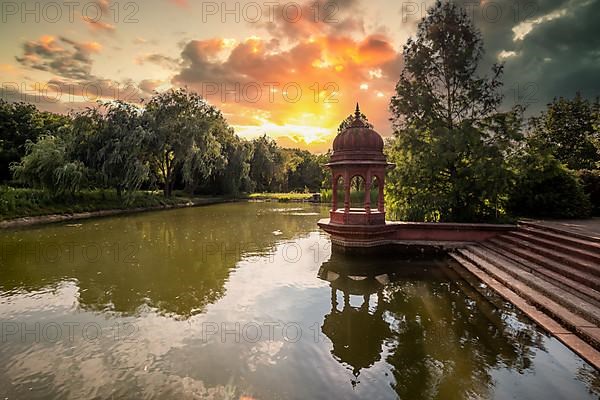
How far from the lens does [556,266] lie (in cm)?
791

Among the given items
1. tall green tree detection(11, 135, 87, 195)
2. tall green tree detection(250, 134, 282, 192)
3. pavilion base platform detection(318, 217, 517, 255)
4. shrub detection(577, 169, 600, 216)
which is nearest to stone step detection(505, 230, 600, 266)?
pavilion base platform detection(318, 217, 517, 255)

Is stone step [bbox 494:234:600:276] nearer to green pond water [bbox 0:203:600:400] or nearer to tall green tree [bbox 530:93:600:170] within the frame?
green pond water [bbox 0:203:600:400]

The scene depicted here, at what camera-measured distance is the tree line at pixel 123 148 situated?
80.1ft

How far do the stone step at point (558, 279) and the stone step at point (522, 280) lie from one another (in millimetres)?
122

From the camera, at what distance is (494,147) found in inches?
517

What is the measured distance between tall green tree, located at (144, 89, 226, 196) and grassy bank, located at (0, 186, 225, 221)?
14.0 ft

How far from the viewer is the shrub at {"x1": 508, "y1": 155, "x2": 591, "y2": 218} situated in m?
13.8

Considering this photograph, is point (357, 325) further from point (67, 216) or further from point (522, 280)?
point (67, 216)

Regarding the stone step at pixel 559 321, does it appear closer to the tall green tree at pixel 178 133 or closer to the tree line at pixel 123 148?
the tree line at pixel 123 148

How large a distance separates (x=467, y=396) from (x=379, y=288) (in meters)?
4.34

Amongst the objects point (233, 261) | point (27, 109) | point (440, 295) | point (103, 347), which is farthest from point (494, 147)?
point (27, 109)

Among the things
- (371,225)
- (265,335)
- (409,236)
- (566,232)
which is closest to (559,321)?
Result: (265,335)

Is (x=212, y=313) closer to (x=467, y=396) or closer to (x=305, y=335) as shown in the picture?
(x=305, y=335)

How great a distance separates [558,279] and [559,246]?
1.98 meters
